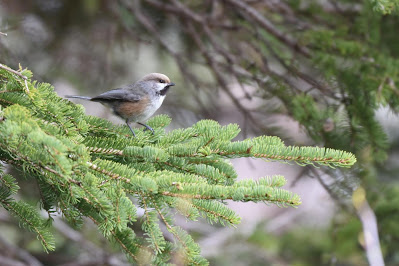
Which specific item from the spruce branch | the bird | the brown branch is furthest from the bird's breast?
the spruce branch

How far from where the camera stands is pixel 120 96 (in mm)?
4332

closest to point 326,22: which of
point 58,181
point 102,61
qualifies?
point 102,61

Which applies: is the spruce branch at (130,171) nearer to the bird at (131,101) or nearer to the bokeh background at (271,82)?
the bokeh background at (271,82)

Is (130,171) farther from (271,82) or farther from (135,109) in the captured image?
(271,82)

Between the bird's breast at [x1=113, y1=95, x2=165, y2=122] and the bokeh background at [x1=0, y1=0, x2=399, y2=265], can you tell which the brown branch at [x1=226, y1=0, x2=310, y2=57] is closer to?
the bokeh background at [x1=0, y1=0, x2=399, y2=265]

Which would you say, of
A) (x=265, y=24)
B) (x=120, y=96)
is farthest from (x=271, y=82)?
(x=120, y=96)

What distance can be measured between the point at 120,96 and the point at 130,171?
2383mm

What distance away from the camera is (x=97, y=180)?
1955 millimetres

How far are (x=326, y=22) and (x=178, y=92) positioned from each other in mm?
2284

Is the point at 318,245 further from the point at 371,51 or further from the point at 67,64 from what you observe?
the point at 67,64

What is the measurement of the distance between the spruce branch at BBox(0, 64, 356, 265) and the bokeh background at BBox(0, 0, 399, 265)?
4.57 ft

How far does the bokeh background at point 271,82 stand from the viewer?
400cm

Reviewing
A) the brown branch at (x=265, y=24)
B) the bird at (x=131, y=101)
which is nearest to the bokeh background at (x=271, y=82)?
the brown branch at (x=265, y=24)

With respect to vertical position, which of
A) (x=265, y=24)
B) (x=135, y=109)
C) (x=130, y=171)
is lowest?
(x=135, y=109)
